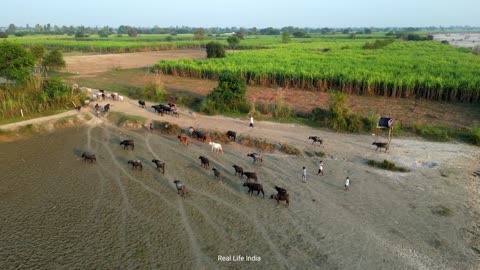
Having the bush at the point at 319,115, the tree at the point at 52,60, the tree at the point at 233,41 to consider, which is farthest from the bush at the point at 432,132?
the tree at the point at 233,41

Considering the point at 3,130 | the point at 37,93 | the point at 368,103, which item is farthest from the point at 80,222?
the point at 368,103

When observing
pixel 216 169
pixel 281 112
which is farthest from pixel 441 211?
pixel 281 112

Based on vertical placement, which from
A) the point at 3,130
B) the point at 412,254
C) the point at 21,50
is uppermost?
the point at 21,50

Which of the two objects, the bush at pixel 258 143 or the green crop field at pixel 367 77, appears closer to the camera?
the bush at pixel 258 143

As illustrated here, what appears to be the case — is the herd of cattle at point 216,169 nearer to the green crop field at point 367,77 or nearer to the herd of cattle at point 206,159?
the herd of cattle at point 206,159

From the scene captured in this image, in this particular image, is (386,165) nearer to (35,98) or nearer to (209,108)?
(209,108)

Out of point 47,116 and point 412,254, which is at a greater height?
point 47,116

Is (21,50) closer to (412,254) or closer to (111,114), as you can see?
(111,114)
